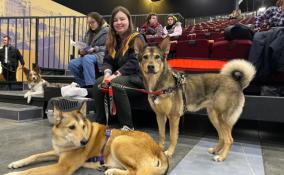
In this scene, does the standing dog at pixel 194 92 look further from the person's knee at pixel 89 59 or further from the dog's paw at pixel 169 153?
the person's knee at pixel 89 59

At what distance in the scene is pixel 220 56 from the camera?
12.1 feet

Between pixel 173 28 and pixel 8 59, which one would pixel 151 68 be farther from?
pixel 8 59

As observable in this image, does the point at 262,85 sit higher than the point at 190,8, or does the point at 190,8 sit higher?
the point at 190,8

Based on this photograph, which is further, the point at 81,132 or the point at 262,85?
the point at 262,85

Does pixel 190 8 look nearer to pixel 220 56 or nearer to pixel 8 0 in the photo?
pixel 8 0

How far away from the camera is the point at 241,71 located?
9.86ft

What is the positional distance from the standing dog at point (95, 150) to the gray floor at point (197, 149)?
0.17 meters

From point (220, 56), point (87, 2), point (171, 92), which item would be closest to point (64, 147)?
point (171, 92)

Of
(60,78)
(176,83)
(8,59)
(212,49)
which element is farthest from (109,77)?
(8,59)

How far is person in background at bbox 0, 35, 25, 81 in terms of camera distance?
712 centimetres

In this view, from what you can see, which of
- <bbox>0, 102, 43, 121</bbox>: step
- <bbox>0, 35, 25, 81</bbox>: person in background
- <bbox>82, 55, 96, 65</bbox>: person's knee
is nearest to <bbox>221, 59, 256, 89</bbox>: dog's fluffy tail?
<bbox>82, 55, 96, 65</bbox>: person's knee

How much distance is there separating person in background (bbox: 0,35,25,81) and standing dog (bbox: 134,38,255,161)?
17.2 feet

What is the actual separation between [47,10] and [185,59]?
6243mm

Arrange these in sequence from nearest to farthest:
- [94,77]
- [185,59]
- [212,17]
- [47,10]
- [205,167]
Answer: [205,167] < [185,59] < [94,77] < [47,10] < [212,17]
